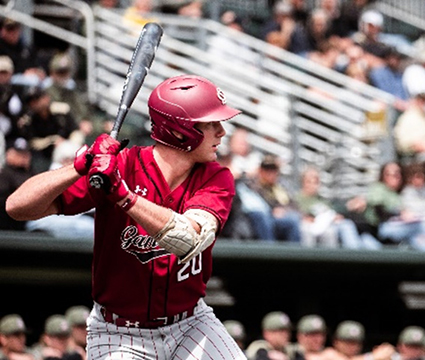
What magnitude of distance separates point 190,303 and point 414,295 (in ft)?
19.8

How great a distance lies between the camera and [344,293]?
10.3m

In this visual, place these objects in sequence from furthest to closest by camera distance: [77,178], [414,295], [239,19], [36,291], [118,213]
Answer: [239,19] < [414,295] < [36,291] < [118,213] < [77,178]

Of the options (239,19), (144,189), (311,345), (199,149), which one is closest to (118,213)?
(144,189)

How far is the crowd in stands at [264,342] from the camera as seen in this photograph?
8062 mm

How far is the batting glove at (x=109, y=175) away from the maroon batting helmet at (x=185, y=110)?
481 millimetres

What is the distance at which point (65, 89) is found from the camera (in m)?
9.88

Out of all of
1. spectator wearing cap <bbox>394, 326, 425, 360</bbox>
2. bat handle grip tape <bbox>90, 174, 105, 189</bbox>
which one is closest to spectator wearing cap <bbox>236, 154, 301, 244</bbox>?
spectator wearing cap <bbox>394, 326, 425, 360</bbox>

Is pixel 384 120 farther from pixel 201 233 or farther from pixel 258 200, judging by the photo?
pixel 201 233

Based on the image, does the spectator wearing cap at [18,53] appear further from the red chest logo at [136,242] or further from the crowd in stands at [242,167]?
the red chest logo at [136,242]

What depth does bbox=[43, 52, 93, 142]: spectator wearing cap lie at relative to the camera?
972 centimetres

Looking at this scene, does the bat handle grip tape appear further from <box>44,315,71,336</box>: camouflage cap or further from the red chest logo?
<box>44,315,71,336</box>: camouflage cap

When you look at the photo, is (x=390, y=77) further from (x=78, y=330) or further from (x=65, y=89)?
(x=78, y=330)

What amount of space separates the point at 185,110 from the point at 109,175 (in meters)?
0.58

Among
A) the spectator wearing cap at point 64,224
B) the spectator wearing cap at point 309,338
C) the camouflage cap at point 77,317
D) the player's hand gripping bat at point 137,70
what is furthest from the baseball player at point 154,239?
the spectator wearing cap at point 309,338
